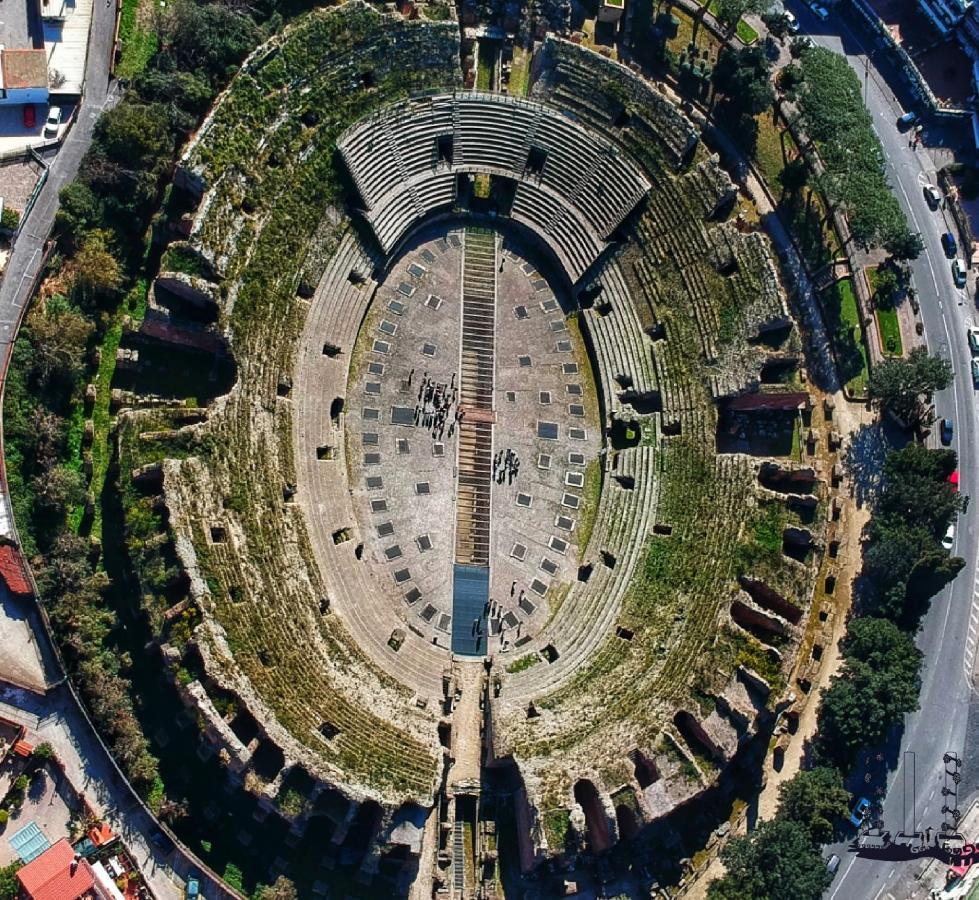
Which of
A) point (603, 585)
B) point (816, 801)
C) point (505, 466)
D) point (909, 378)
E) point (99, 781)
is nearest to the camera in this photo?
point (99, 781)

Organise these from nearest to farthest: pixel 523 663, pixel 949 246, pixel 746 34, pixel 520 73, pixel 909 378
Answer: pixel 523 663 < pixel 909 378 < pixel 520 73 < pixel 746 34 < pixel 949 246

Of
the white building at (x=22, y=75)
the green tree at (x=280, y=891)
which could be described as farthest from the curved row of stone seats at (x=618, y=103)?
the green tree at (x=280, y=891)

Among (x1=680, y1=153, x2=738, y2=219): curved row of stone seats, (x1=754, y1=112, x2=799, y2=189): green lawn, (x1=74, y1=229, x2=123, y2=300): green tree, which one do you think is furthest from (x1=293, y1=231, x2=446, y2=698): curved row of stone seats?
(x1=754, y1=112, x2=799, y2=189): green lawn

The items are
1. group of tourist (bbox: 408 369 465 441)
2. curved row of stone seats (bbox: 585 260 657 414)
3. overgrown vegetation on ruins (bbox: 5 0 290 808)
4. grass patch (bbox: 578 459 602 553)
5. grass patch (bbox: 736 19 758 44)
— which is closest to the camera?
overgrown vegetation on ruins (bbox: 5 0 290 808)

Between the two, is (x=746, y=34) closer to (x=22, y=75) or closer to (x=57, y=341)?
(x=22, y=75)

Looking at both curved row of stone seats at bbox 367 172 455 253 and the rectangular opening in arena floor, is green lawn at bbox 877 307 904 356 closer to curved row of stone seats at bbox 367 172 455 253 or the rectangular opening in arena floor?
curved row of stone seats at bbox 367 172 455 253

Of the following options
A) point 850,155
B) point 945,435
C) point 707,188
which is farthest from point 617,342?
point 945,435

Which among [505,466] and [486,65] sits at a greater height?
[486,65]
